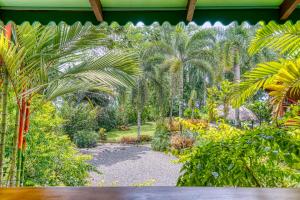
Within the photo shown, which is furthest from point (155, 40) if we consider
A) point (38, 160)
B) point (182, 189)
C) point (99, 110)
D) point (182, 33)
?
point (182, 189)

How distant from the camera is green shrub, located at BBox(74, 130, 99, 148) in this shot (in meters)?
12.9

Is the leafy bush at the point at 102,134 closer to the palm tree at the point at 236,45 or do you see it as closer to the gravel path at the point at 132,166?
the gravel path at the point at 132,166

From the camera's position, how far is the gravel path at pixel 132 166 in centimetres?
1109

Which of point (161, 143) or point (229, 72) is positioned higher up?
point (229, 72)

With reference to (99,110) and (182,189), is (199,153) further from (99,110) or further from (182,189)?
(99,110)

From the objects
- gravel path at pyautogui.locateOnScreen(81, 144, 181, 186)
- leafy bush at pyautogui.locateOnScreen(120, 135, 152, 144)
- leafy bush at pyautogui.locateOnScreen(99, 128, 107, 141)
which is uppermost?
leafy bush at pyautogui.locateOnScreen(99, 128, 107, 141)

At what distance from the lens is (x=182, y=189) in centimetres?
116

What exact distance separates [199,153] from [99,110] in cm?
1215

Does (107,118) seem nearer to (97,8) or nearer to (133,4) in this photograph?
(133,4)

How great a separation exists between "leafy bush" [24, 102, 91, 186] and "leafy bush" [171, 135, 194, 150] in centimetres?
572

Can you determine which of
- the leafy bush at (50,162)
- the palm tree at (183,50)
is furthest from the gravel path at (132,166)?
the leafy bush at (50,162)

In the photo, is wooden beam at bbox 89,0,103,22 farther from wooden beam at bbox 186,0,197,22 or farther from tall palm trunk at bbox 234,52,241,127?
tall palm trunk at bbox 234,52,241,127

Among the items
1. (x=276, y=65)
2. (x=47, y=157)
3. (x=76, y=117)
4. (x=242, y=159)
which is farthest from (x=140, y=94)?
(x=242, y=159)

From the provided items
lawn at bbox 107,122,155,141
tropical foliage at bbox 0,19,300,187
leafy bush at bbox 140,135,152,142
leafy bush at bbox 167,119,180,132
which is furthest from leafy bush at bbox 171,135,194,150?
lawn at bbox 107,122,155,141
